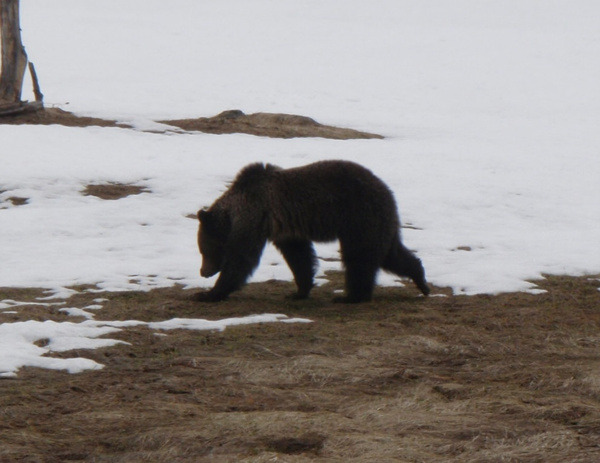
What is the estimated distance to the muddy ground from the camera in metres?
4.54

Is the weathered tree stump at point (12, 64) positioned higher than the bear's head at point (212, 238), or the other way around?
the weathered tree stump at point (12, 64)

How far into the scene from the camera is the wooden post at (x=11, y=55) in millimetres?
19000

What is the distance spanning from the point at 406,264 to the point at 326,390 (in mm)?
3583

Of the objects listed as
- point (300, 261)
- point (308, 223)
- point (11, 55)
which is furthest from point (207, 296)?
point (11, 55)

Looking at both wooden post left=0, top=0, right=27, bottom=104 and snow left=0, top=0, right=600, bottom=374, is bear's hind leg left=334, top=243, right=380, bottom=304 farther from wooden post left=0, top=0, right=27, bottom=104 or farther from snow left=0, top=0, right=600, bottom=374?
wooden post left=0, top=0, right=27, bottom=104

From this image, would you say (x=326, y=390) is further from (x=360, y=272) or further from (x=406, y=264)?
(x=406, y=264)

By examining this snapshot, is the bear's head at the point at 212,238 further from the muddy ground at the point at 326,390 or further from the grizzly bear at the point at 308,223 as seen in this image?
the muddy ground at the point at 326,390

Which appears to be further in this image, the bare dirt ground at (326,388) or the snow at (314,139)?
the snow at (314,139)

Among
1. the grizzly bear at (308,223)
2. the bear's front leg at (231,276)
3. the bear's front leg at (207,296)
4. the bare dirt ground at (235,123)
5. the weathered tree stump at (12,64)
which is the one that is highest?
the weathered tree stump at (12,64)

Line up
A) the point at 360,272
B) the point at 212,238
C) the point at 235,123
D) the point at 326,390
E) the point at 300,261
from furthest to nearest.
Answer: the point at 235,123, the point at 300,261, the point at 212,238, the point at 360,272, the point at 326,390

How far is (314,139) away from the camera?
64.8 feet

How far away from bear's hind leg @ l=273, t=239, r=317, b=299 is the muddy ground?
56 cm

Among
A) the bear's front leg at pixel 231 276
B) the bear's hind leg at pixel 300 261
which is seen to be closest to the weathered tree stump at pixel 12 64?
the bear's hind leg at pixel 300 261

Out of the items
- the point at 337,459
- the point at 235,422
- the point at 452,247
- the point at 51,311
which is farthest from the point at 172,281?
the point at 337,459
